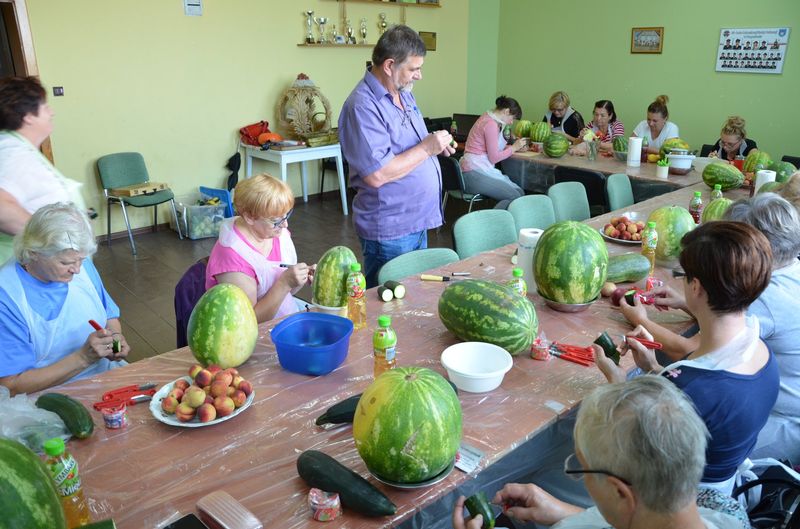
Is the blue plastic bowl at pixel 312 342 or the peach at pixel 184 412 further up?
the blue plastic bowl at pixel 312 342

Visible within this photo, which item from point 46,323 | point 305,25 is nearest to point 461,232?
point 46,323

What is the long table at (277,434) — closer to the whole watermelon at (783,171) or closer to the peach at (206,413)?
the peach at (206,413)

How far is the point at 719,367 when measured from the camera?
1.70 metres

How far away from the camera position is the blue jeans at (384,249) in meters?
3.31

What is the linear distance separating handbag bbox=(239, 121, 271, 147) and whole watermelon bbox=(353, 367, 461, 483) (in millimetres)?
5964

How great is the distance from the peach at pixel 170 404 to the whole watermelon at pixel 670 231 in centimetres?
236

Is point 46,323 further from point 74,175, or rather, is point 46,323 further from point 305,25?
point 305,25

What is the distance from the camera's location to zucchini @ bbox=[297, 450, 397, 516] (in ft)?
4.42

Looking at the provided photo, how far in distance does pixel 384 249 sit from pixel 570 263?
1.24 m

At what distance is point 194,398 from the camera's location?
5.54ft

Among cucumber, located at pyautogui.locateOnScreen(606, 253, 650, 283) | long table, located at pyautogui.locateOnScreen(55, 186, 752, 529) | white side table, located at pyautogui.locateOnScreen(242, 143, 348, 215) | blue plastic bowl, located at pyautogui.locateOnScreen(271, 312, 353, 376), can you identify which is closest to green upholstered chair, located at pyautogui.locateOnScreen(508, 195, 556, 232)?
cucumber, located at pyautogui.locateOnScreen(606, 253, 650, 283)

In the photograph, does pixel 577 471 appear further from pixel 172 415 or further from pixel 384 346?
pixel 172 415

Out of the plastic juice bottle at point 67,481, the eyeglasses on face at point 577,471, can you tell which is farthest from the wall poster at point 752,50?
the plastic juice bottle at point 67,481

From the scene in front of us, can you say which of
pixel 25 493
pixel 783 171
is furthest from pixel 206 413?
pixel 783 171
